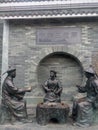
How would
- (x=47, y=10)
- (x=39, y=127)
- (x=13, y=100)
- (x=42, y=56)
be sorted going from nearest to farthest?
(x=39, y=127), (x=13, y=100), (x=47, y=10), (x=42, y=56)

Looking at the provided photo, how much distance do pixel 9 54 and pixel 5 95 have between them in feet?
7.81

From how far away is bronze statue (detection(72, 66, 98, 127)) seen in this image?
7.72 metres

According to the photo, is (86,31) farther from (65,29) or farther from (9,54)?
(9,54)

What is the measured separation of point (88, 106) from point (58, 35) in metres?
2.96

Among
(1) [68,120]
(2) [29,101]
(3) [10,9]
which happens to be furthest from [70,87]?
(3) [10,9]

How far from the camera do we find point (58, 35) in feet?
32.8

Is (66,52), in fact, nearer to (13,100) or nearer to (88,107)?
(88,107)

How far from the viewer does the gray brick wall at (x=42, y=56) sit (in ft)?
32.4

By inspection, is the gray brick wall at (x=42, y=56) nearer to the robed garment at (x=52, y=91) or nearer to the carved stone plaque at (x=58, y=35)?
the carved stone plaque at (x=58, y=35)

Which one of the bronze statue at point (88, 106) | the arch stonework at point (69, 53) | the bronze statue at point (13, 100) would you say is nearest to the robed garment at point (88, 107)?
the bronze statue at point (88, 106)

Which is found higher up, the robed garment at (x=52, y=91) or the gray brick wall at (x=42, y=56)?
the gray brick wall at (x=42, y=56)

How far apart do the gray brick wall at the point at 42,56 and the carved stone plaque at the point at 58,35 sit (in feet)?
0.31

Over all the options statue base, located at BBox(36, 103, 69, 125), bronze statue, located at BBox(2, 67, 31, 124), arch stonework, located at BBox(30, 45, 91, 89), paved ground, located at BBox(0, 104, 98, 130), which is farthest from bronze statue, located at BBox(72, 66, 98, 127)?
arch stonework, located at BBox(30, 45, 91, 89)

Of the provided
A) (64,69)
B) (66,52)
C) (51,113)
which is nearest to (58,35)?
(66,52)
